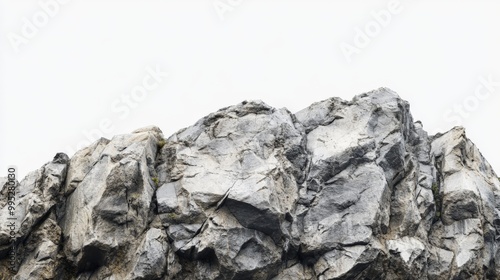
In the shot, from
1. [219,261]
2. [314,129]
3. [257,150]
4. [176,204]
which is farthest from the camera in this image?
[314,129]

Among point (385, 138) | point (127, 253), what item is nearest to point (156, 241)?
point (127, 253)

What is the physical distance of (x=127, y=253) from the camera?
901 inches

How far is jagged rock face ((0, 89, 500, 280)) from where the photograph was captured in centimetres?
2291

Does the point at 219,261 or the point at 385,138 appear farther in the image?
the point at 385,138

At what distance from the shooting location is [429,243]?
2580 centimetres

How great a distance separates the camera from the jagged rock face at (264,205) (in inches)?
902

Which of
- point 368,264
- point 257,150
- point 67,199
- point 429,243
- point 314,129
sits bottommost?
point 429,243

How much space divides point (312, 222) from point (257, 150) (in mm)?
4386

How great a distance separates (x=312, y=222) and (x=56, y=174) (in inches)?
488

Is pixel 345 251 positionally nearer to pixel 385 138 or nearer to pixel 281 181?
pixel 281 181

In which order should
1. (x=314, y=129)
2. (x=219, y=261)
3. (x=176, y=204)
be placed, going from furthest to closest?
(x=314, y=129), (x=176, y=204), (x=219, y=261)

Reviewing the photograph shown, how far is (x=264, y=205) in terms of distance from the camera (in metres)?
23.0

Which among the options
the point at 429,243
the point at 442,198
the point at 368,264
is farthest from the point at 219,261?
the point at 442,198

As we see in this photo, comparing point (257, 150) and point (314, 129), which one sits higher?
point (257, 150)
